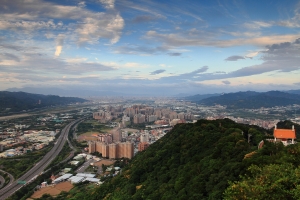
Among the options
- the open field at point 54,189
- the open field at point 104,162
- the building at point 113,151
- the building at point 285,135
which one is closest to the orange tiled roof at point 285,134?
the building at point 285,135

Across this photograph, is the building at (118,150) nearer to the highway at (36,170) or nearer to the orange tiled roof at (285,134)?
the highway at (36,170)

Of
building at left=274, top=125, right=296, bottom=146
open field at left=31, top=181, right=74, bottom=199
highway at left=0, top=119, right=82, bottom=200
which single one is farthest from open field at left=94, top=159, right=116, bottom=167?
building at left=274, top=125, right=296, bottom=146

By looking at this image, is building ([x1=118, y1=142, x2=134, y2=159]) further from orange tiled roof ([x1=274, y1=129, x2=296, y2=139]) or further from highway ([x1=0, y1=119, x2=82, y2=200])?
orange tiled roof ([x1=274, y1=129, x2=296, y2=139])

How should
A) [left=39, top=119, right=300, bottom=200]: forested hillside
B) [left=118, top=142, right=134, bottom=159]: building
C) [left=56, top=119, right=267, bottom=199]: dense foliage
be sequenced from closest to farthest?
[left=39, top=119, right=300, bottom=200]: forested hillside
[left=56, top=119, right=267, bottom=199]: dense foliage
[left=118, top=142, right=134, bottom=159]: building

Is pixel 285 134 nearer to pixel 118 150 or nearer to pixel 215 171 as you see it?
pixel 215 171

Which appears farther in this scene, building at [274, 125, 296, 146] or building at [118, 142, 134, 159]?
building at [118, 142, 134, 159]

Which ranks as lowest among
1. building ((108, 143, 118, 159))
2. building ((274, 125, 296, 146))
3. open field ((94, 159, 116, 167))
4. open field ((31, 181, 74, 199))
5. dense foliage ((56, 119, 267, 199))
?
open field ((31, 181, 74, 199))

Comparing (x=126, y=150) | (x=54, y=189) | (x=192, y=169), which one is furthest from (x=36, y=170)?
(x=192, y=169)
